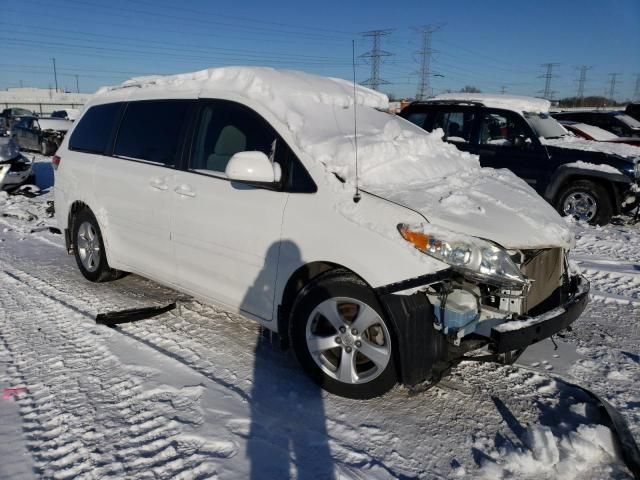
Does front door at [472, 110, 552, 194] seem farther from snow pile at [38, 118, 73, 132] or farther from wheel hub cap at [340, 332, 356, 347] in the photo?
snow pile at [38, 118, 73, 132]

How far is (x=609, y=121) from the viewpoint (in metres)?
13.0

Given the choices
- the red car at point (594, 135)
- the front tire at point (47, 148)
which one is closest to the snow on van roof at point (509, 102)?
the red car at point (594, 135)

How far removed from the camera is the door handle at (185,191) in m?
3.67

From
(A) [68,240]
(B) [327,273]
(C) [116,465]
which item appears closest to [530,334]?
(B) [327,273]

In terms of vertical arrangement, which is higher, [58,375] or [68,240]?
[68,240]

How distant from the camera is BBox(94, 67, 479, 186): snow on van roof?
3219 millimetres

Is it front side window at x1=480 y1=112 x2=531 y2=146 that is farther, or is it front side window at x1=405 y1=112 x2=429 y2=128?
front side window at x1=405 y1=112 x2=429 y2=128

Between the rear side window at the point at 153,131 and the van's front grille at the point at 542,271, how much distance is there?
2.67 meters

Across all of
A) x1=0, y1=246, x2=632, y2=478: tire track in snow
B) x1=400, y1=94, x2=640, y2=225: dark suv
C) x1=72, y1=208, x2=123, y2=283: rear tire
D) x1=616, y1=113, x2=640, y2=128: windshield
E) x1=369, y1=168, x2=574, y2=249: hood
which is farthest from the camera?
x1=616, y1=113, x2=640, y2=128: windshield

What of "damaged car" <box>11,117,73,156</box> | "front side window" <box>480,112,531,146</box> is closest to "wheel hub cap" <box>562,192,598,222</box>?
"front side window" <box>480,112,531,146</box>

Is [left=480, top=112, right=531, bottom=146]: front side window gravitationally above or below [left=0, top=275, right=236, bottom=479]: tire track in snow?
above

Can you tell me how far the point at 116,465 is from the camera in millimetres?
2443

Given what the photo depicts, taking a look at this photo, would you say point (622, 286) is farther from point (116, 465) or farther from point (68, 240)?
point (68, 240)

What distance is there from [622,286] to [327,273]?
386 cm
